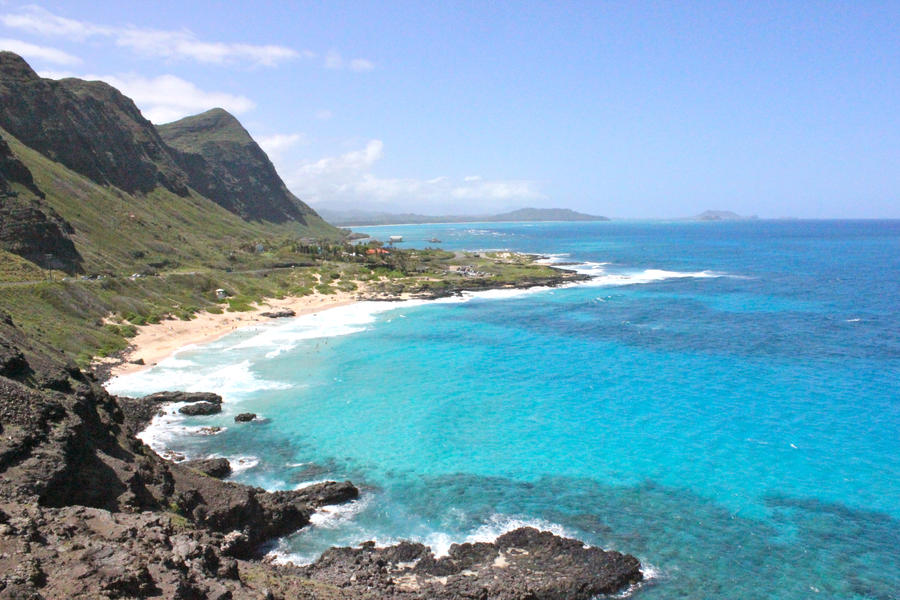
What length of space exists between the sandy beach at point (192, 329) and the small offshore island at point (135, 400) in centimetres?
43

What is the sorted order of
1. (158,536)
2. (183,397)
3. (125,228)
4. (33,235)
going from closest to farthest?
(158,536) → (183,397) → (33,235) → (125,228)

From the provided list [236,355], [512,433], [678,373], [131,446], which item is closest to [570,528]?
[512,433]

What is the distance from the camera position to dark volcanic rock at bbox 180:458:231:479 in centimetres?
3266

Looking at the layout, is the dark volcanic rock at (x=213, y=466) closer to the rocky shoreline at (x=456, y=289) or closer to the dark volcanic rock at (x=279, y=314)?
the rocky shoreline at (x=456, y=289)

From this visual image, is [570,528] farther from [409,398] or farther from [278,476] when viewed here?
[409,398]

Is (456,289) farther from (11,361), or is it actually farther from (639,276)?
(11,361)

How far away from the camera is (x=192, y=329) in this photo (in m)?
72.1

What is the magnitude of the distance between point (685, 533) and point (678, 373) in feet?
98.5

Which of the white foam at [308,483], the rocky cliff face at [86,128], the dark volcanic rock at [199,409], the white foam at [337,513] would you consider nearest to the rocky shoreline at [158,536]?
the white foam at [337,513]

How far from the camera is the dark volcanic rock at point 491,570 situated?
22438 mm

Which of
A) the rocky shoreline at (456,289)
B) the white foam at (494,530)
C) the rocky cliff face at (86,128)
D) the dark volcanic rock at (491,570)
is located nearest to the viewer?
the dark volcanic rock at (491,570)

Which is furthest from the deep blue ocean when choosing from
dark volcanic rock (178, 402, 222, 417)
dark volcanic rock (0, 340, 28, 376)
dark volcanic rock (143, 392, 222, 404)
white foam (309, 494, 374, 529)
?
dark volcanic rock (0, 340, 28, 376)

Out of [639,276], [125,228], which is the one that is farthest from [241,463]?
[639,276]

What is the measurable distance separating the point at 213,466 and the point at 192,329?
43652mm
